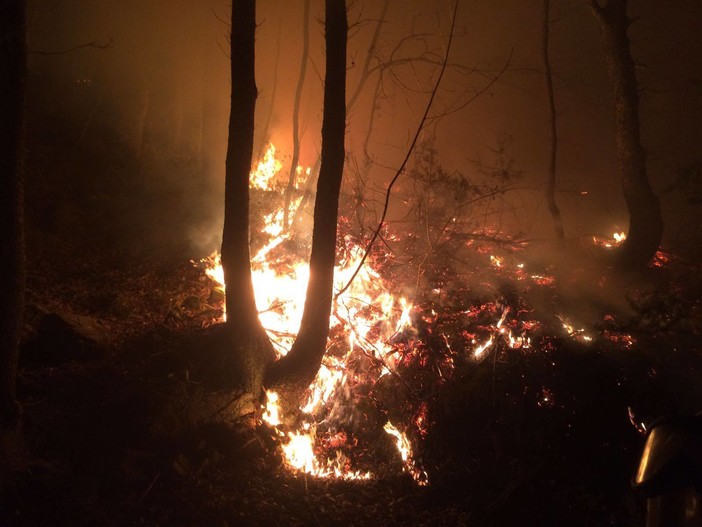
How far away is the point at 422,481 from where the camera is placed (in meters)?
5.71

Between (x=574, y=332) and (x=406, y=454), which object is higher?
(x=574, y=332)

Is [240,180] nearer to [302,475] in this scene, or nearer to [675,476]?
[302,475]

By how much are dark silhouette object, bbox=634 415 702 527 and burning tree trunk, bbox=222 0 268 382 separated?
4830mm

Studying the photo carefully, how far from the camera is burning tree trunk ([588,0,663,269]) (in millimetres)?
9719

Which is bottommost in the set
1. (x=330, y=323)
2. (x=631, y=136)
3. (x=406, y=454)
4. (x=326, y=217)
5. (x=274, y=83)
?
(x=406, y=454)

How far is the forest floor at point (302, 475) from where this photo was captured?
169 inches

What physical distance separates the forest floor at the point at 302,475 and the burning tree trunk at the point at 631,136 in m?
3.50

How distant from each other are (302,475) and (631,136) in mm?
10648

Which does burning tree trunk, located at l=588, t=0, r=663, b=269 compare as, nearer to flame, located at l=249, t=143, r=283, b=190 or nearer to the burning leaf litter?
the burning leaf litter

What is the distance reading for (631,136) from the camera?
978 centimetres

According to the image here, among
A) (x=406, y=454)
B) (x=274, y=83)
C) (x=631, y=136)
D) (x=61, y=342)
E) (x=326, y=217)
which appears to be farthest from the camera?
(x=274, y=83)

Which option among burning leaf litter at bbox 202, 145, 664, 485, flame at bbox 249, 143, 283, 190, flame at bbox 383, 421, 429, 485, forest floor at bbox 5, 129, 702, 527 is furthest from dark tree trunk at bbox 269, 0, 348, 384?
flame at bbox 249, 143, 283, 190

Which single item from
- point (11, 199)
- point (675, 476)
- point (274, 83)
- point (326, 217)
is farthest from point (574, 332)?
point (274, 83)

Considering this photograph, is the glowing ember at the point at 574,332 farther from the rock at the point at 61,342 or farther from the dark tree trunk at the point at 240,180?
the rock at the point at 61,342
